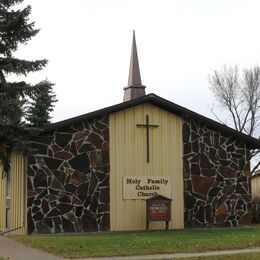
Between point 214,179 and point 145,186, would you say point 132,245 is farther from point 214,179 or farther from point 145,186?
point 214,179

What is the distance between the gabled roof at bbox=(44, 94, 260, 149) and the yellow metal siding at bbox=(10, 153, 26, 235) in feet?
6.17

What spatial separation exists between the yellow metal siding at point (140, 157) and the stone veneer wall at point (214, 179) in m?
0.38

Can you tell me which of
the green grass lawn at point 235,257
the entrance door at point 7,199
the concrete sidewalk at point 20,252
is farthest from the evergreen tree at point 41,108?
the green grass lawn at point 235,257

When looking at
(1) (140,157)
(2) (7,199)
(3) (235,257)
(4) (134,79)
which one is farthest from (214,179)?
(4) (134,79)

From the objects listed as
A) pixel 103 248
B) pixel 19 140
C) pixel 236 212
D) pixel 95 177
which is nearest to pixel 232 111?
pixel 236 212

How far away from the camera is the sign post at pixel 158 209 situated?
2247cm

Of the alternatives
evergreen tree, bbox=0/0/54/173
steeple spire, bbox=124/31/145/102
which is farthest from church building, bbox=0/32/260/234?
steeple spire, bbox=124/31/145/102

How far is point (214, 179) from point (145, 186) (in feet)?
9.98

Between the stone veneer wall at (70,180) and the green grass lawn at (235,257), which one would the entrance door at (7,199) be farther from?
the green grass lawn at (235,257)

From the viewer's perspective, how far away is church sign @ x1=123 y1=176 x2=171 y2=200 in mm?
23078

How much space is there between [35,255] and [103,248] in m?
1.75

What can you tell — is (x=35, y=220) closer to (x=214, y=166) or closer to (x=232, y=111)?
(x=214, y=166)

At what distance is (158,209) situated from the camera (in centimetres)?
2261

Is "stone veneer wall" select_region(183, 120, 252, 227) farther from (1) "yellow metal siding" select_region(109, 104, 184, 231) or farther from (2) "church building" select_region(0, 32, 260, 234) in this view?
(1) "yellow metal siding" select_region(109, 104, 184, 231)
